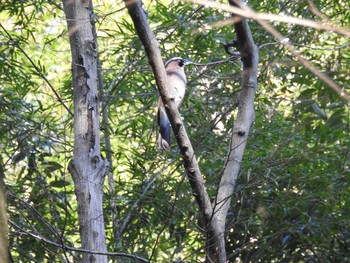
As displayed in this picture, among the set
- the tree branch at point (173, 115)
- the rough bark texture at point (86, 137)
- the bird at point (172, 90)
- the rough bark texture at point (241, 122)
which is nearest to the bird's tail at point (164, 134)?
the bird at point (172, 90)

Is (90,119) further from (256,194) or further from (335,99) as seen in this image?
(335,99)

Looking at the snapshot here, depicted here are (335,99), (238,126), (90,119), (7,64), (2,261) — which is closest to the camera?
(2,261)

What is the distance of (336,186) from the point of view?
13.5 feet

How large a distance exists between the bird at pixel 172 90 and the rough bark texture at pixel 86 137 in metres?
0.61

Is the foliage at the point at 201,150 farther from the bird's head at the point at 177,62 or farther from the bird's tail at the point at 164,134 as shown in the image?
the bird's tail at the point at 164,134

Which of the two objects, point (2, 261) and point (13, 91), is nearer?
point (2, 261)

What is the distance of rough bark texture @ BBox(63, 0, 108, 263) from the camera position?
2686 mm

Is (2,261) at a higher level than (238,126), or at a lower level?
lower

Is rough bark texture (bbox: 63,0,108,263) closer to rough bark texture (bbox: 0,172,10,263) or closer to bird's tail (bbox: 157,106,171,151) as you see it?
bird's tail (bbox: 157,106,171,151)

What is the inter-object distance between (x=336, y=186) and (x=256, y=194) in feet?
1.63

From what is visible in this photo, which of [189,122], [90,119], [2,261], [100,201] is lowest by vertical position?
[2,261]

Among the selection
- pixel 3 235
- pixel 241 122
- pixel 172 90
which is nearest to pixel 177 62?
pixel 172 90

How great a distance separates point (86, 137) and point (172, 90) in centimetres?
73

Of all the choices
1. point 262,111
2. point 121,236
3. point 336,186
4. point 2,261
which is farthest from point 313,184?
point 2,261
